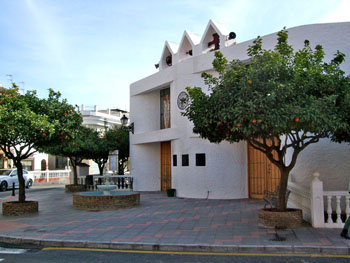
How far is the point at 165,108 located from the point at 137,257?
13.0 meters

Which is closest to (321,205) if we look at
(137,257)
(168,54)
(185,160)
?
(137,257)

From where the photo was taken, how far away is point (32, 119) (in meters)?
11.1

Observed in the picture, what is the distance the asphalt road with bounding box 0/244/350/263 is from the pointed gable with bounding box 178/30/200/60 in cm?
1196

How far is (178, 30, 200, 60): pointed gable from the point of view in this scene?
56.3 ft

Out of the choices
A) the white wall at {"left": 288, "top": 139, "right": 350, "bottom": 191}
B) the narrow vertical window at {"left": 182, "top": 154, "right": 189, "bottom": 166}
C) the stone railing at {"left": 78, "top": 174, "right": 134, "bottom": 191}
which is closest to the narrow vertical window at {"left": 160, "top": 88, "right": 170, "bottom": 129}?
the narrow vertical window at {"left": 182, "top": 154, "right": 189, "bottom": 166}

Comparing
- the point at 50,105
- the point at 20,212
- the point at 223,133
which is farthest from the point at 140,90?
the point at 223,133

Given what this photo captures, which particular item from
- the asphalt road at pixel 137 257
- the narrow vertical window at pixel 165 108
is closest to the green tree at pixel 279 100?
the asphalt road at pixel 137 257

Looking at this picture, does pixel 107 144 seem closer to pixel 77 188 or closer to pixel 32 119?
pixel 77 188

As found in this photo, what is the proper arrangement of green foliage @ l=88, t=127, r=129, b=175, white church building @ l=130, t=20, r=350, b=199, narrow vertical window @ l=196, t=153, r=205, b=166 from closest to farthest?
white church building @ l=130, t=20, r=350, b=199
narrow vertical window @ l=196, t=153, r=205, b=166
green foliage @ l=88, t=127, r=129, b=175

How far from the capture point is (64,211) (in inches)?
504

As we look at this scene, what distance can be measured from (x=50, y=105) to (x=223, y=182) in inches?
302

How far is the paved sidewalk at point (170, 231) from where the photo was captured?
7312 millimetres

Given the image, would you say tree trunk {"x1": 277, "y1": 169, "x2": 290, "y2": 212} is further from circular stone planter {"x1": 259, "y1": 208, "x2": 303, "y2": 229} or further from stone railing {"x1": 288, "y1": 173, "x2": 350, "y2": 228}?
stone railing {"x1": 288, "y1": 173, "x2": 350, "y2": 228}

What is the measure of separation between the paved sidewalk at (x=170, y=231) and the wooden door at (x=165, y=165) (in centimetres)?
658
